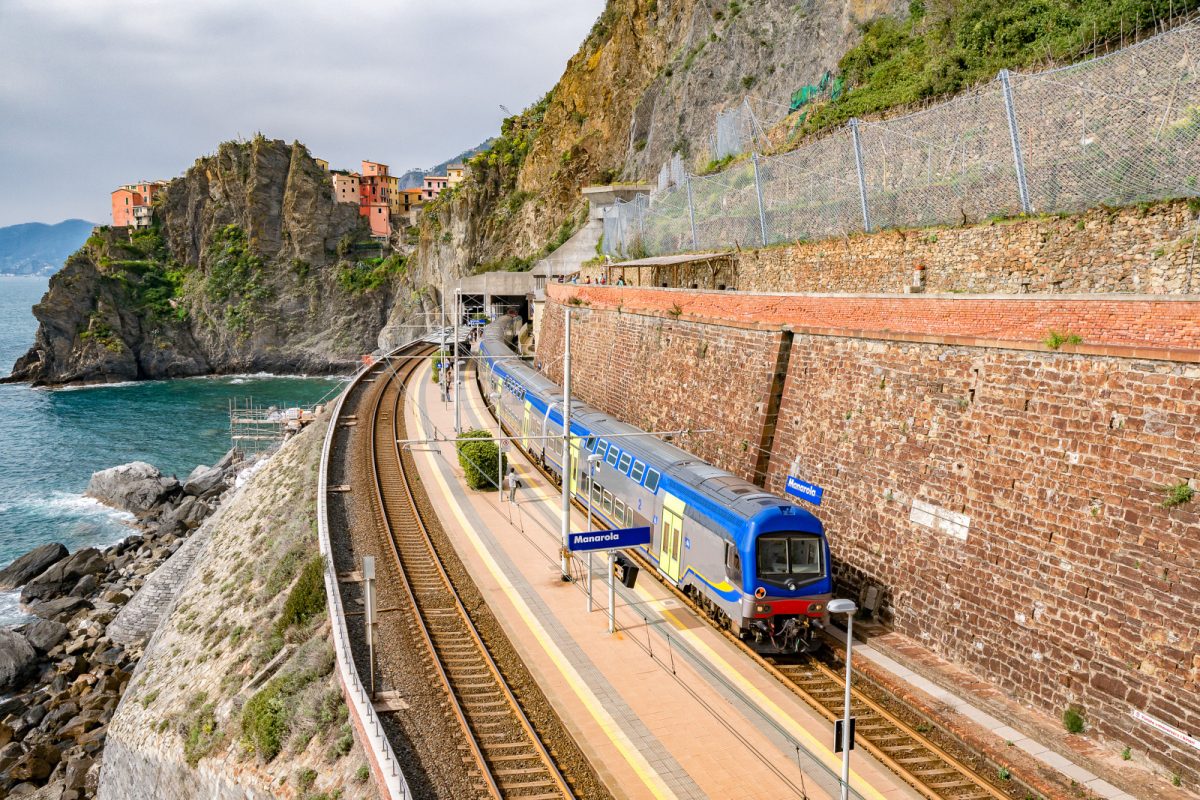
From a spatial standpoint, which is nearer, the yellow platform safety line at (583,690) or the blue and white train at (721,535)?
the yellow platform safety line at (583,690)

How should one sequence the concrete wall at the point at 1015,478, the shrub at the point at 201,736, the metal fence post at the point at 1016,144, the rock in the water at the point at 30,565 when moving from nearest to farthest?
1. the concrete wall at the point at 1015,478
2. the shrub at the point at 201,736
3. the metal fence post at the point at 1016,144
4. the rock in the water at the point at 30,565

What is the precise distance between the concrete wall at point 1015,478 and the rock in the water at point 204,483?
36.9 m

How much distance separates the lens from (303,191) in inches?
4195

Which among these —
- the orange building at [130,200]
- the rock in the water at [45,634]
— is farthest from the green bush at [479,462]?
the orange building at [130,200]

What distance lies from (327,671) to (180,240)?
11098cm

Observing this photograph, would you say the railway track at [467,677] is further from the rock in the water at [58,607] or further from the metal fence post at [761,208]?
the rock in the water at [58,607]

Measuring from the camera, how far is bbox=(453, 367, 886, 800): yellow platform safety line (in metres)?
10.6

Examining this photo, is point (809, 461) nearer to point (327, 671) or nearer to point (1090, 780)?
point (1090, 780)

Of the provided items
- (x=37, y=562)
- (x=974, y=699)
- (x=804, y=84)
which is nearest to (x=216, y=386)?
(x=37, y=562)

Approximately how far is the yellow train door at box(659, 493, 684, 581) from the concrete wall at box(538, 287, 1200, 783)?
3091mm

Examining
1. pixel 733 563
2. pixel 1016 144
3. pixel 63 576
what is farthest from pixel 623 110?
pixel 733 563

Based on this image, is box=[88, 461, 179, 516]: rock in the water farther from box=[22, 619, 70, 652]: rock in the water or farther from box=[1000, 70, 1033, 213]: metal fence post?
box=[1000, 70, 1033, 213]: metal fence post

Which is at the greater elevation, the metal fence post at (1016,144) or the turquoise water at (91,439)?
the metal fence post at (1016,144)

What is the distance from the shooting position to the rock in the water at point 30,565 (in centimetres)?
3547
